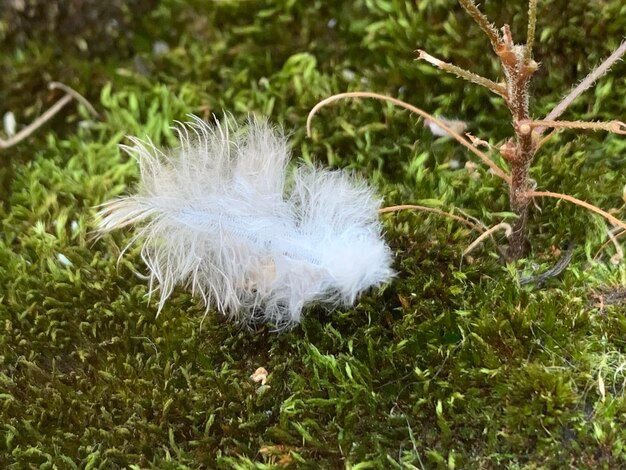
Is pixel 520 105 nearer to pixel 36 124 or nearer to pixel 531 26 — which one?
pixel 531 26

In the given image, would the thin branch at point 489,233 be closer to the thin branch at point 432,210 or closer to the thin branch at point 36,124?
the thin branch at point 432,210

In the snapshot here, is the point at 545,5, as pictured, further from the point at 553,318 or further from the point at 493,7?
the point at 553,318

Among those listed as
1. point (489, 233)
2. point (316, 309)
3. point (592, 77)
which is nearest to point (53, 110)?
point (316, 309)

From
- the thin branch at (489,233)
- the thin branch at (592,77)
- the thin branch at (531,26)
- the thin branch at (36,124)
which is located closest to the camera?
the thin branch at (531,26)

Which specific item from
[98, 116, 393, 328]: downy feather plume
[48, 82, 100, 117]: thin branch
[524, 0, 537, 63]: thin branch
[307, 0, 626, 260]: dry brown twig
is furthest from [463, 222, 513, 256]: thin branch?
[48, 82, 100, 117]: thin branch

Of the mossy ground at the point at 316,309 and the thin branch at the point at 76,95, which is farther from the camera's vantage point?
the thin branch at the point at 76,95

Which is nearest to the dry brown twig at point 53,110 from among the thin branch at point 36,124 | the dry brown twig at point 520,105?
the thin branch at point 36,124

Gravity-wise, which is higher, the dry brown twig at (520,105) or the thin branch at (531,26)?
the thin branch at (531,26)
